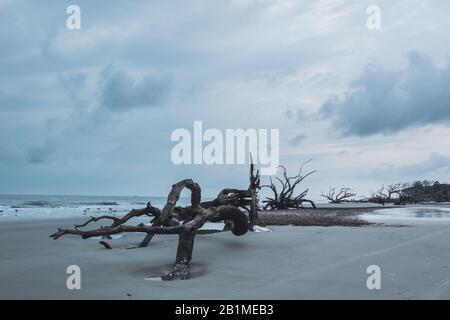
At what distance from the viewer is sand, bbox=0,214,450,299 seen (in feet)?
17.2

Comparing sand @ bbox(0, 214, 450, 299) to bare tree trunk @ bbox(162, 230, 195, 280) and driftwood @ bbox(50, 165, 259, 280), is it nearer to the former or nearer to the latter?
bare tree trunk @ bbox(162, 230, 195, 280)

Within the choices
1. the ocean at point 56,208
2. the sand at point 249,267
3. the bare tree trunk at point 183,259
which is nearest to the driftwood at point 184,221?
the bare tree trunk at point 183,259

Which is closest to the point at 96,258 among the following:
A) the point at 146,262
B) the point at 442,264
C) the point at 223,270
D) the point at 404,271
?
the point at 146,262

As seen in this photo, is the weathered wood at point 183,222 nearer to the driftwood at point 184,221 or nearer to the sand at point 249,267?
the driftwood at point 184,221

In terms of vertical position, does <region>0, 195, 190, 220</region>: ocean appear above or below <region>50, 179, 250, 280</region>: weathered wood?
below

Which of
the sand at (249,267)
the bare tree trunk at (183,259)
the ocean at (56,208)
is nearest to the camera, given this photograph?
the sand at (249,267)

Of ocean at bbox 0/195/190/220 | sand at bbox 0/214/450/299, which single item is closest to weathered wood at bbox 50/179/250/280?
sand at bbox 0/214/450/299

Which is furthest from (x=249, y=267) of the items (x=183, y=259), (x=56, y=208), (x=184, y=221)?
(x=56, y=208)

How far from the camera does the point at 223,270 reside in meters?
6.64

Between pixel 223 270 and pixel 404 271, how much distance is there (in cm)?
253

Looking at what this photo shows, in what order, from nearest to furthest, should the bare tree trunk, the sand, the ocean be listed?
the sand, the bare tree trunk, the ocean

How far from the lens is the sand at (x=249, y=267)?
17.2 feet

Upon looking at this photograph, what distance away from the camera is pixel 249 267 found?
6.86 metres
